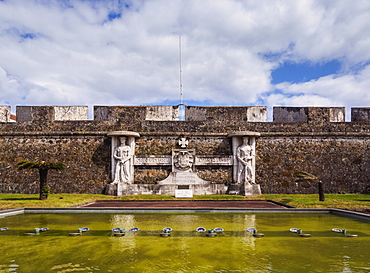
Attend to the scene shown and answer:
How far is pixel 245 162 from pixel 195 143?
98.9 inches

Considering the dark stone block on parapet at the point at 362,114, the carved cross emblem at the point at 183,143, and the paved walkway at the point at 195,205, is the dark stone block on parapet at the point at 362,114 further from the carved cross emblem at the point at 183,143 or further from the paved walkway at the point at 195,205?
the carved cross emblem at the point at 183,143

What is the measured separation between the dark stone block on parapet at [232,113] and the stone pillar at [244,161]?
4.41 feet

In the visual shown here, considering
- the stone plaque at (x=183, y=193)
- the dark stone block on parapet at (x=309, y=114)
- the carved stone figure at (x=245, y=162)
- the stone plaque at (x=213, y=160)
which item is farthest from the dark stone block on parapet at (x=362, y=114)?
the stone plaque at (x=183, y=193)

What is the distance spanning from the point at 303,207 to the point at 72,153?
10.4 meters

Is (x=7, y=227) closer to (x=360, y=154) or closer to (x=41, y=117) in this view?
(x=41, y=117)

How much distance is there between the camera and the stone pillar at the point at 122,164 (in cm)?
1332

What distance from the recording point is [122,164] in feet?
44.8

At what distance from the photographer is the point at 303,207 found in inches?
363

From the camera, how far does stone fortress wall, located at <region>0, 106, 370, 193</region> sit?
46.2 ft

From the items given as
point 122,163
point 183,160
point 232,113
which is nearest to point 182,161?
point 183,160

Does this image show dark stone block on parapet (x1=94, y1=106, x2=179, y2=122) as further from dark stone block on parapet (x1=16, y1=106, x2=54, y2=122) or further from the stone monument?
dark stone block on parapet (x1=16, y1=106, x2=54, y2=122)

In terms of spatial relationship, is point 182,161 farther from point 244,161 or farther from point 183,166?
point 244,161

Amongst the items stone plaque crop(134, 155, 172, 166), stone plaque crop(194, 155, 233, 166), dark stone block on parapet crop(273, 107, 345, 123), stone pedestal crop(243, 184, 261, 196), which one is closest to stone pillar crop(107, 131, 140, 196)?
stone plaque crop(134, 155, 172, 166)

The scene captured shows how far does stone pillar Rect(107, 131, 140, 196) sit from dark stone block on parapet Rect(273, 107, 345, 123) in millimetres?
7012
